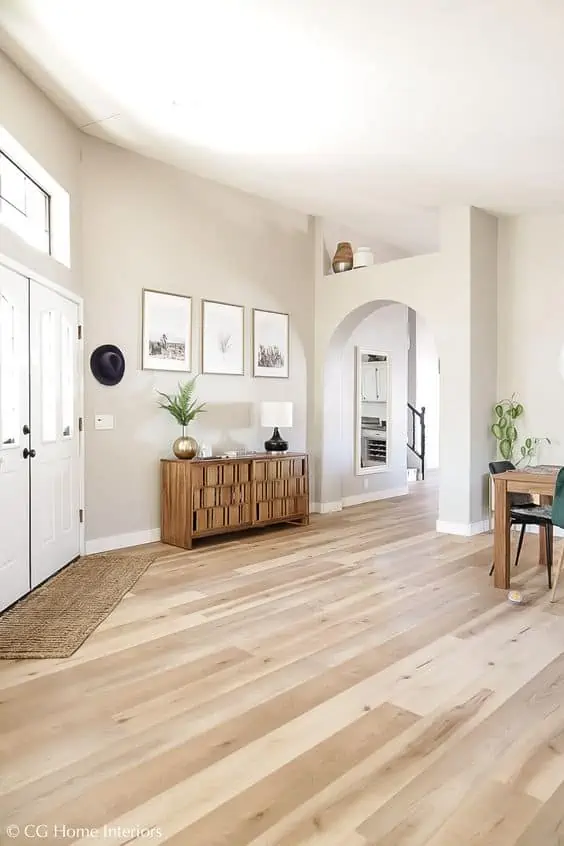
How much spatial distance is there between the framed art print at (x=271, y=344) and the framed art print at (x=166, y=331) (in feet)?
2.85

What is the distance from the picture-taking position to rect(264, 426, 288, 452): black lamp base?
243 inches

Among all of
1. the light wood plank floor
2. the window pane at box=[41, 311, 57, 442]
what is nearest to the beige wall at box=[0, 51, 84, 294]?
the window pane at box=[41, 311, 57, 442]

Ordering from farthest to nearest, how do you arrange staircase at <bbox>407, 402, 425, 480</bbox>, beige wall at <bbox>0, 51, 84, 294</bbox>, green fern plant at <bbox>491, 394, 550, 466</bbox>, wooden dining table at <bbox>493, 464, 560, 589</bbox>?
staircase at <bbox>407, 402, 425, 480</bbox>, green fern plant at <bbox>491, 394, 550, 466</bbox>, wooden dining table at <bbox>493, 464, 560, 589</bbox>, beige wall at <bbox>0, 51, 84, 294</bbox>

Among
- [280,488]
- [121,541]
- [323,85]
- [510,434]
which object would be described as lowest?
[121,541]

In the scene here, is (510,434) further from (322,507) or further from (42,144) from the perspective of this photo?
(42,144)

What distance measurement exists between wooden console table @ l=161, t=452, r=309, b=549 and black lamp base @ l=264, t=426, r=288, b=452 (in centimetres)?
8

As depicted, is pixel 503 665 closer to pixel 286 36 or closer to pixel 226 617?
pixel 226 617

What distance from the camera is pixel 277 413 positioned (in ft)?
19.7

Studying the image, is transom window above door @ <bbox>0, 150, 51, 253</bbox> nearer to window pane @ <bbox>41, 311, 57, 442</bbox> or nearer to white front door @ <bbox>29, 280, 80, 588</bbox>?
white front door @ <bbox>29, 280, 80, 588</bbox>

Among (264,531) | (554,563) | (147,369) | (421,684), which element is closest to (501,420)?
(554,563)

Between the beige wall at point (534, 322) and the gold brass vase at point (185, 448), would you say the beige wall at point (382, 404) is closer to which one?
the beige wall at point (534, 322)

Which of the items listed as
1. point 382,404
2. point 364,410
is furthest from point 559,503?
point 382,404

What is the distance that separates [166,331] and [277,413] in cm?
131

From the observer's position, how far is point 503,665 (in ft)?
9.67
